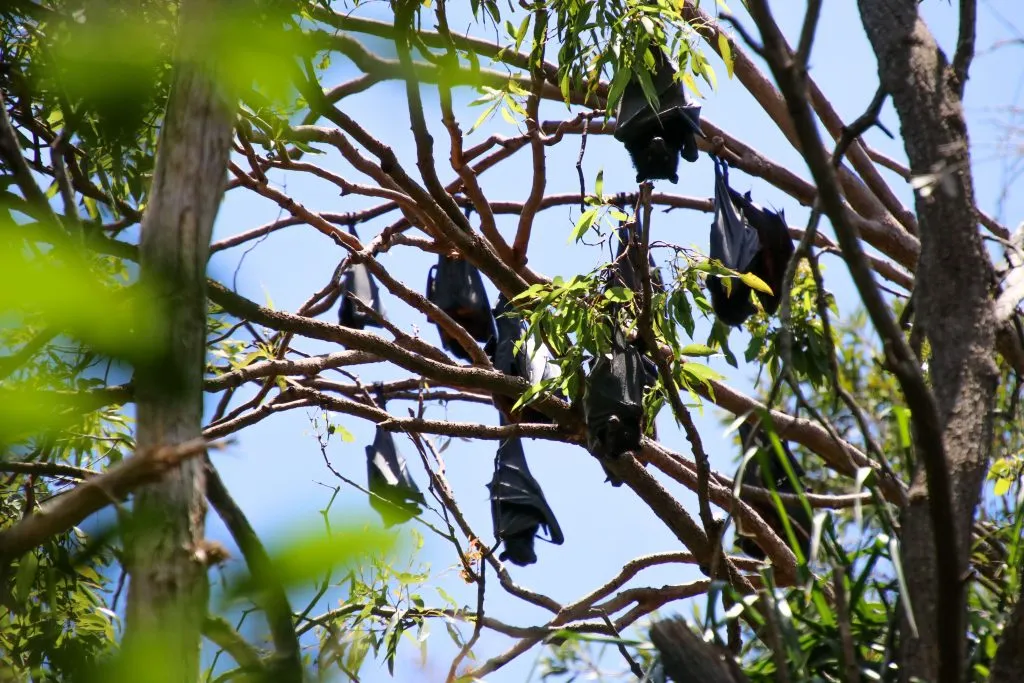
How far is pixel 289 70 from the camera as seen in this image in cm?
73

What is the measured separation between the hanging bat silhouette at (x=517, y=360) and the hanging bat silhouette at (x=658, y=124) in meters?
0.75

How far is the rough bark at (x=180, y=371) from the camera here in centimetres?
71

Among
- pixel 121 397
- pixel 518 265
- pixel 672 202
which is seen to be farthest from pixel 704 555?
pixel 121 397

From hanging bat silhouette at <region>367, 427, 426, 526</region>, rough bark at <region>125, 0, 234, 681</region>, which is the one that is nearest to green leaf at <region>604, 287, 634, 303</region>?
rough bark at <region>125, 0, 234, 681</region>

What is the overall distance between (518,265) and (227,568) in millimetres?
3305

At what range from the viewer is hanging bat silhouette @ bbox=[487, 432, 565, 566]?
440 centimetres

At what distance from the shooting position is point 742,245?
405cm

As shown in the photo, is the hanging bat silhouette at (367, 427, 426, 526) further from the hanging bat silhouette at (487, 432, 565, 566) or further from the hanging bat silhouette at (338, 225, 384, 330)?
the hanging bat silhouette at (338, 225, 384, 330)

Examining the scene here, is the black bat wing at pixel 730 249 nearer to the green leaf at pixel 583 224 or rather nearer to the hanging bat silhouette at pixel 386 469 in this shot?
the green leaf at pixel 583 224

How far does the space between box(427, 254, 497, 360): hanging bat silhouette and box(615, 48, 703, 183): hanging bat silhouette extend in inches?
67.5

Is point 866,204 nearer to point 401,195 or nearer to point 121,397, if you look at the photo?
point 401,195

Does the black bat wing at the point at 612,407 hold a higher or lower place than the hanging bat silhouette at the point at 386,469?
lower

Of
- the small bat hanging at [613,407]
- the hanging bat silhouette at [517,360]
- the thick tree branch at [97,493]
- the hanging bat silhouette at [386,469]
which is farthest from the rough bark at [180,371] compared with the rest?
the hanging bat silhouette at [386,469]

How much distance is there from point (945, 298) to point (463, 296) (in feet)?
12.9
